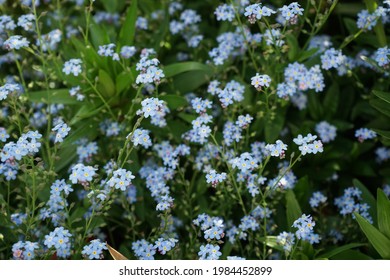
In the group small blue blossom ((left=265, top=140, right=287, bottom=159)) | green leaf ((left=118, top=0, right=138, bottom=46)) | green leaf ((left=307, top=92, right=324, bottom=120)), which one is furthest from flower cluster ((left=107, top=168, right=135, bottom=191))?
green leaf ((left=307, top=92, right=324, bottom=120))

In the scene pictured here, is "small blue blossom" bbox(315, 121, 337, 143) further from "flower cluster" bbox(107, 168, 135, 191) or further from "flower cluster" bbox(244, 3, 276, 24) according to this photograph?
"flower cluster" bbox(107, 168, 135, 191)

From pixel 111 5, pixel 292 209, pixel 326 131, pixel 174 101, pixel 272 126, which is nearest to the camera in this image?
pixel 292 209

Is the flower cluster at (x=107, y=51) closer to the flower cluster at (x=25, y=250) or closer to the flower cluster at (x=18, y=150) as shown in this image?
the flower cluster at (x=18, y=150)

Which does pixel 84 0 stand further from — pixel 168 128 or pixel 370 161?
pixel 370 161

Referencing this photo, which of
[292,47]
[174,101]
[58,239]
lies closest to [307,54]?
[292,47]

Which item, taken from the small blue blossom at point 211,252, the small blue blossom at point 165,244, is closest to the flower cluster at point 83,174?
the small blue blossom at point 165,244

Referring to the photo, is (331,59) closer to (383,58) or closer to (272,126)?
(383,58)
